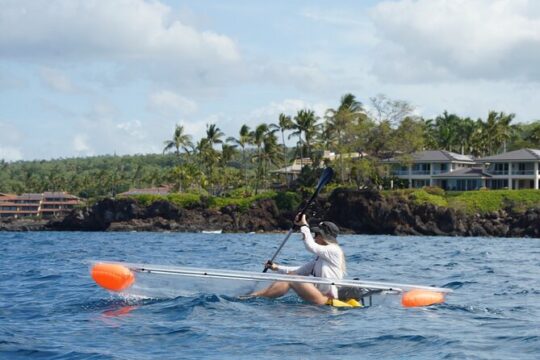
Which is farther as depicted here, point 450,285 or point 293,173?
point 293,173

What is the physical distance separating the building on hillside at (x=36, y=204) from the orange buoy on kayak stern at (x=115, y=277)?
387ft

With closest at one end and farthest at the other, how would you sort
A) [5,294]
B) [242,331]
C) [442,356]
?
[442,356] < [242,331] < [5,294]

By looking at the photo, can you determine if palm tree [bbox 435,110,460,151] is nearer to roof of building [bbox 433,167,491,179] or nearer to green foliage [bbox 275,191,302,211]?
roof of building [bbox 433,167,491,179]

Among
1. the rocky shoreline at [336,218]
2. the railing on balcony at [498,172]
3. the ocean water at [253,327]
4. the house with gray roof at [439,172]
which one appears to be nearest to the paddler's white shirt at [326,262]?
the ocean water at [253,327]

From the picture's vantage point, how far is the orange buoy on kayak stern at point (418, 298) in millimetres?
14414

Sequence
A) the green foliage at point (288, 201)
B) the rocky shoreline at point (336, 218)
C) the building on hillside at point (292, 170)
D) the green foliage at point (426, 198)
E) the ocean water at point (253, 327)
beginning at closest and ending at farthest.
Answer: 1. the ocean water at point (253, 327)
2. the rocky shoreline at point (336, 218)
3. the green foliage at point (426, 198)
4. the green foliage at point (288, 201)
5. the building on hillside at point (292, 170)

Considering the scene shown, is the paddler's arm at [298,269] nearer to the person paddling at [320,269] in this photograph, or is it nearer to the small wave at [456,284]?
the person paddling at [320,269]

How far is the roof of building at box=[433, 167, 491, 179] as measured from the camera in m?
88.8

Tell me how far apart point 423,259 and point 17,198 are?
374ft

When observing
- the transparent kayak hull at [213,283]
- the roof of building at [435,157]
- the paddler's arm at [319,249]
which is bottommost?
the transparent kayak hull at [213,283]

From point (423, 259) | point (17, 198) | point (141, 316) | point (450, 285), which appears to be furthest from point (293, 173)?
point (141, 316)

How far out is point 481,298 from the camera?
16875 mm

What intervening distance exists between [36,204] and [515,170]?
79.6 m

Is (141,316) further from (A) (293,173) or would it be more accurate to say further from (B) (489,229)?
(A) (293,173)
